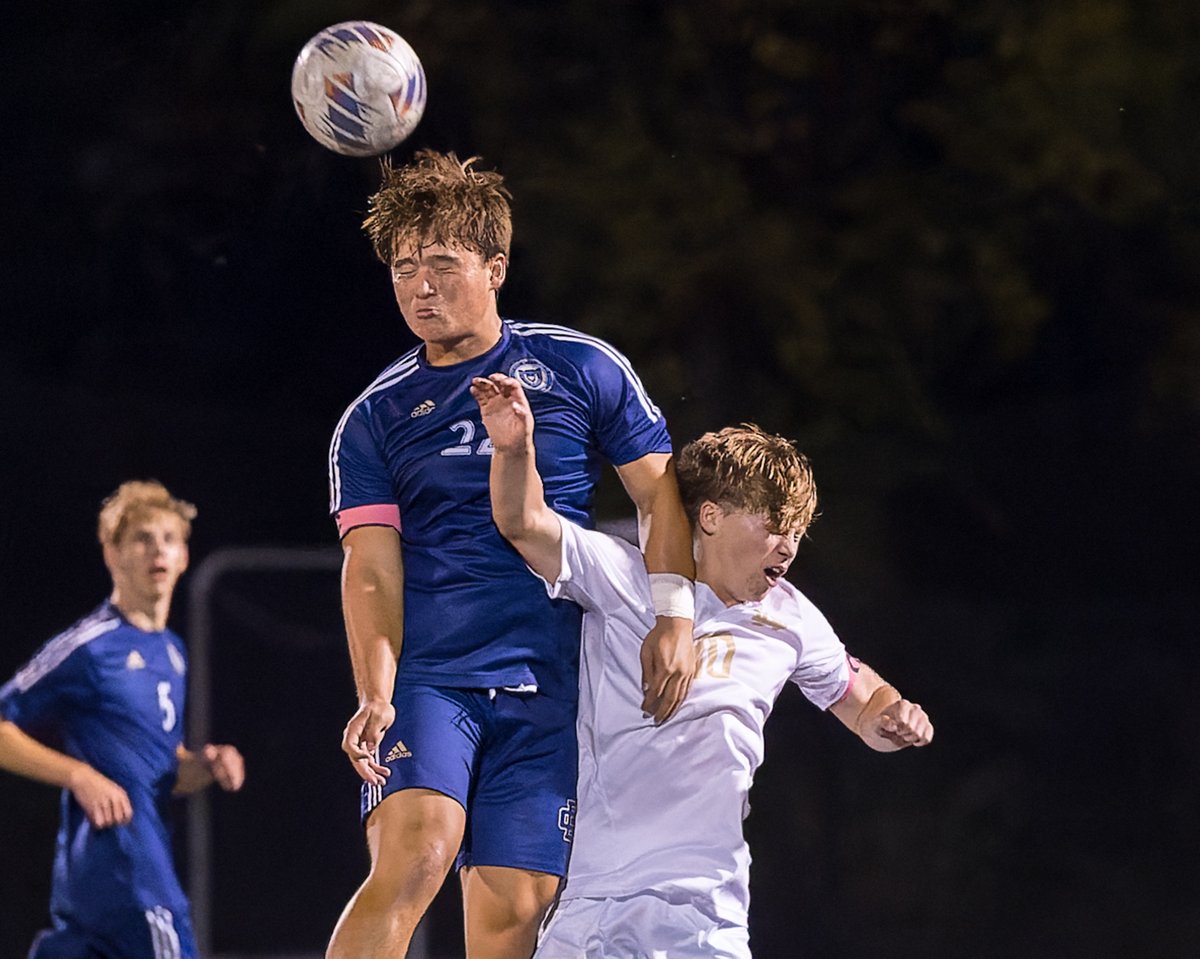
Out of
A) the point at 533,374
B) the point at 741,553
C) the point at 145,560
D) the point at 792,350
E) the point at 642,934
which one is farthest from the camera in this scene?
the point at 792,350

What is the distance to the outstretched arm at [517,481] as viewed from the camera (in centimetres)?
253

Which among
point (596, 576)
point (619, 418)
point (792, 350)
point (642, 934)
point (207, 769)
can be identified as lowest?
point (642, 934)

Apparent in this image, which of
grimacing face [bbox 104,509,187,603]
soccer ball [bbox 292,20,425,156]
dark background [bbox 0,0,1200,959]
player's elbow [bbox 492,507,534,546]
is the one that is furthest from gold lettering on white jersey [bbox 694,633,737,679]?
dark background [bbox 0,0,1200,959]

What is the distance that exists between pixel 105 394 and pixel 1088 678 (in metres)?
3.50

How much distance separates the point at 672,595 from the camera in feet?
8.75

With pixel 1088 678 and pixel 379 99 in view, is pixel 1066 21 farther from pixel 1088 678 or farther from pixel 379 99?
pixel 379 99

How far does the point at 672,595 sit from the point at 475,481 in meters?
0.38

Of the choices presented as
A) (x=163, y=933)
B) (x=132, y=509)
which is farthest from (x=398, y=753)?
(x=132, y=509)

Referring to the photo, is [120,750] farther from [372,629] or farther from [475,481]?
[475,481]

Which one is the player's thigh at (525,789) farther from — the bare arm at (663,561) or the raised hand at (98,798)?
the raised hand at (98,798)

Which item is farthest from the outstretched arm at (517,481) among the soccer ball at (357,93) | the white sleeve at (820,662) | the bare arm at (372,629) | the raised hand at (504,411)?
the soccer ball at (357,93)

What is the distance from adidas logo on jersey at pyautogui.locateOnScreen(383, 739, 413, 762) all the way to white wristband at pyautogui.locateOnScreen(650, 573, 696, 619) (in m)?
0.44

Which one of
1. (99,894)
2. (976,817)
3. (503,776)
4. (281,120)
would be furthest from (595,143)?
(503,776)

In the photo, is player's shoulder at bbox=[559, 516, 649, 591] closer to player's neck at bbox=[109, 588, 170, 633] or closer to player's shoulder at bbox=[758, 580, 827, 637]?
player's shoulder at bbox=[758, 580, 827, 637]
